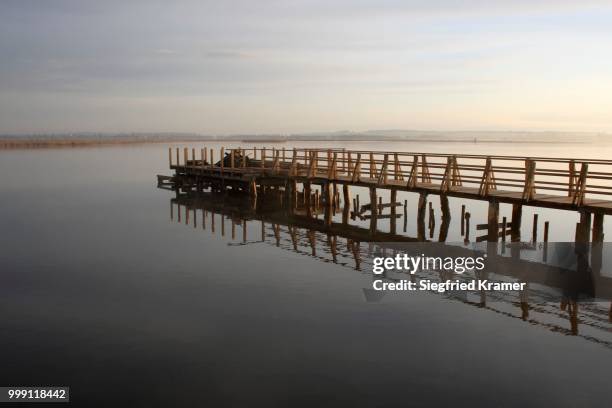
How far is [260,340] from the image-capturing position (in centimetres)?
1284

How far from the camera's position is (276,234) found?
2639 cm

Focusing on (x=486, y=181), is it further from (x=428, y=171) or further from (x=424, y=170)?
(x=428, y=171)

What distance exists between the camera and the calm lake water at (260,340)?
1043cm

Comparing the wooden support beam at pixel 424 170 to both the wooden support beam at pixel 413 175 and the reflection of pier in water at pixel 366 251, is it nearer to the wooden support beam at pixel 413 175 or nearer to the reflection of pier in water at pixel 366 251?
the wooden support beam at pixel 413 175

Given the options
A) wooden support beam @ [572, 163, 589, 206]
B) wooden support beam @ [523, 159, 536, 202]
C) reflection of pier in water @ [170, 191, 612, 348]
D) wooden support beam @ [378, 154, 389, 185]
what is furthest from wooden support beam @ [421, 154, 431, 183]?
wooden support beam @ [572, 163, 589, 206]

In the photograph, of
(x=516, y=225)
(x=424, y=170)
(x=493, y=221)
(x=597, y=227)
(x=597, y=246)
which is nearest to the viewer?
(x=597, y=227)

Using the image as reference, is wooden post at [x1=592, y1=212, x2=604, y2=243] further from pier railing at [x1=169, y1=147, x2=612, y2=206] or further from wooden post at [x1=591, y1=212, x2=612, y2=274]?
pier railing at [x1=169, y1=147, x2=612, y2=206]

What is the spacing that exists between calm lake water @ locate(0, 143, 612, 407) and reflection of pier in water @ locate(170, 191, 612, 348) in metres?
0.39

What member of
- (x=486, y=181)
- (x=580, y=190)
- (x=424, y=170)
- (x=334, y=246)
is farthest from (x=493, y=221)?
(x=334, y=246)

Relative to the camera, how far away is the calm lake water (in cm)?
1043

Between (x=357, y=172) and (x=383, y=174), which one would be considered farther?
(x=357, y=172)

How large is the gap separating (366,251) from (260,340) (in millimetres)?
10323

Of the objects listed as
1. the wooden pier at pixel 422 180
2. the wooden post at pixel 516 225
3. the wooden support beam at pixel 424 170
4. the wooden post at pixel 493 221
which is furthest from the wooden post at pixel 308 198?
the wooden post at pixel 516 225

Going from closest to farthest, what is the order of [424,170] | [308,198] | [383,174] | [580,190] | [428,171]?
1. [580,190]
2. [383,174]
3. [424,170]
4. [428,171]
5. [308,198]
